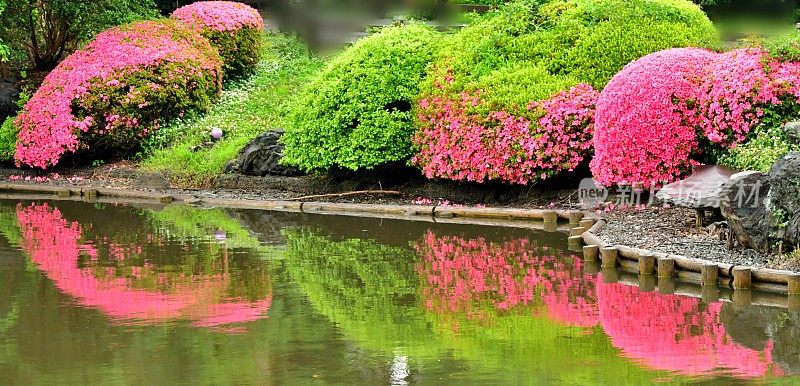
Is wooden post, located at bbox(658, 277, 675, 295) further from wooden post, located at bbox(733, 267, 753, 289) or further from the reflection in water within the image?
wooden post, located at bbox(733, 267, 753, 289)

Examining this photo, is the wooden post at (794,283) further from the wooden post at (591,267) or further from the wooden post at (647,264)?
the wooden post at (591,267)

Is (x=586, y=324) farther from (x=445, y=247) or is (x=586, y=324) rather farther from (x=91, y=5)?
(x=91, y=5)

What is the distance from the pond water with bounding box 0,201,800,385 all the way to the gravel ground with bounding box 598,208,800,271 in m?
0.81

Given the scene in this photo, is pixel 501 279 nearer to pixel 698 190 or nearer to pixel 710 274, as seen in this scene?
pixel 710 274

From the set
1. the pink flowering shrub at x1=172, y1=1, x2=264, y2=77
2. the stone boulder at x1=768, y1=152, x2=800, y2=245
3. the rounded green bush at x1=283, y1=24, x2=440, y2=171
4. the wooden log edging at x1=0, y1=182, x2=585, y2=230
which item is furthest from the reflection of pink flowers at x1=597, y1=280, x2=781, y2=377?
the pink flowering shrub at x1=172, y1=1, x2=264, y2=77

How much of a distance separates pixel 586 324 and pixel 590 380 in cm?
194

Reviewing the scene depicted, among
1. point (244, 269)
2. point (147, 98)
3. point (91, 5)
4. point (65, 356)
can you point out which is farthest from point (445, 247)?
point (91, 5)

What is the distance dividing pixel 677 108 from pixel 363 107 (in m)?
5.24

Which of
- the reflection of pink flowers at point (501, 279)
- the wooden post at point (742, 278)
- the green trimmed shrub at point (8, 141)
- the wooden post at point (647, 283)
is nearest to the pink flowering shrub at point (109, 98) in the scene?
the green trimmed shrub at point (8, 141)

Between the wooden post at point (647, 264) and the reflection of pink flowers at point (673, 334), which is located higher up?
the wooden post at point (647, 264)

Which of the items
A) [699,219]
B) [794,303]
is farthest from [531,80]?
[794,303]

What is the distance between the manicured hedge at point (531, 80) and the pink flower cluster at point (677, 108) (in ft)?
3.17

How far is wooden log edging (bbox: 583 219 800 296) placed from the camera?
451 inches

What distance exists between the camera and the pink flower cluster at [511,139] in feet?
56.2
